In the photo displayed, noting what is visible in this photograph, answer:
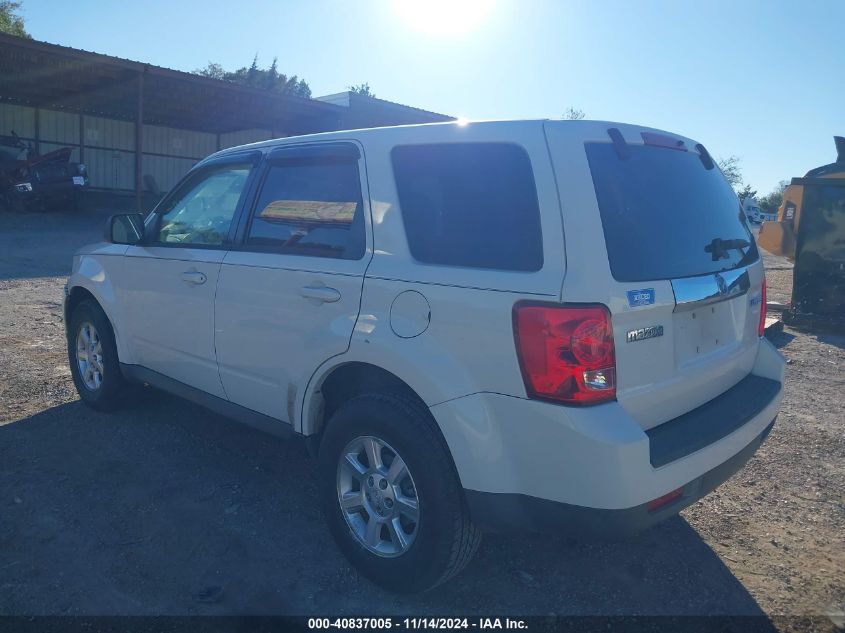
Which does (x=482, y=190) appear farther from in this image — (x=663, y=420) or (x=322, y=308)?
(x=663, y=420)

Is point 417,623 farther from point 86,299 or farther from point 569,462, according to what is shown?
point 86,299

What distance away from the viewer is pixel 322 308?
3.25 m

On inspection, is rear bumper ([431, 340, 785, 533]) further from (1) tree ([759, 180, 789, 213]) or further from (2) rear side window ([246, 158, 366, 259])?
(1) tree ([759, 180, 789, 213])

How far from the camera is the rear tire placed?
493 centimetres

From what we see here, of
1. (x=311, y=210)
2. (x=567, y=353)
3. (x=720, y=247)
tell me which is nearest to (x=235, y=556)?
(x=311, y=210)

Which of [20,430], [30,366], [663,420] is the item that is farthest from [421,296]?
[30,366]

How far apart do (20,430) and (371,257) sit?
315 centimetres

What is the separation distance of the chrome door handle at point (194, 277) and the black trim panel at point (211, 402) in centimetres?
65

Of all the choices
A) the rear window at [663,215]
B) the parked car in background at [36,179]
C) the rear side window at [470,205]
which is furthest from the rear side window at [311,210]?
the parked car in background at [36,179]

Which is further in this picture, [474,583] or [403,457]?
[474,583]

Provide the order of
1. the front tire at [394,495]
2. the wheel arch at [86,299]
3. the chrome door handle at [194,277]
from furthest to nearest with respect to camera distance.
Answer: the wheel arch at [86,299] < the chrome door handle at [194,277] < the front tire at [394,495]

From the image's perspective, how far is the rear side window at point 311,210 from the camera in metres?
3.29

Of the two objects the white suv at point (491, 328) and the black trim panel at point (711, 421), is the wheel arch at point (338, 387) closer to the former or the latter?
the white suv at point (491, 328)

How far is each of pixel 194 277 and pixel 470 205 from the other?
1.91 metres
